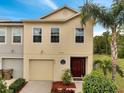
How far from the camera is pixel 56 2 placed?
33.8 metres

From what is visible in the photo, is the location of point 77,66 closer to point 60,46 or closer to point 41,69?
point 60,46

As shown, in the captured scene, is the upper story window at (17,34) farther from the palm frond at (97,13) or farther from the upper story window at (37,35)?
the palm frond at (97,13)

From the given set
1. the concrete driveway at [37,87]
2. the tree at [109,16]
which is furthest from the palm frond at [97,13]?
the concrete driveway at [37,87]

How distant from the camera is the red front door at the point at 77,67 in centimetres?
2803

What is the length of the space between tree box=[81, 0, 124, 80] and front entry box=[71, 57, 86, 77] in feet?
15.7

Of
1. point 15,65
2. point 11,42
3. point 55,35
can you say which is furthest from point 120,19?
point 15,65

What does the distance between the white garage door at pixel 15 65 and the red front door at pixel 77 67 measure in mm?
5284

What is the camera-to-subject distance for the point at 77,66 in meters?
28.2

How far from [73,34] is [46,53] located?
317 centimetres

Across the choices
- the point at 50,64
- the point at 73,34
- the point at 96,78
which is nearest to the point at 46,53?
the point at 50,64

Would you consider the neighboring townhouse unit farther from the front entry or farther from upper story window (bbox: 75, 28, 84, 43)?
upper story window (bbox: 75, 28, 84, 43)

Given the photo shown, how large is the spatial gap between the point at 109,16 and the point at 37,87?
8510mm

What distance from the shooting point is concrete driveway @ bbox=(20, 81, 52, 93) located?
854 inches

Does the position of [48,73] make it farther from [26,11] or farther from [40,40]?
[26,11]
